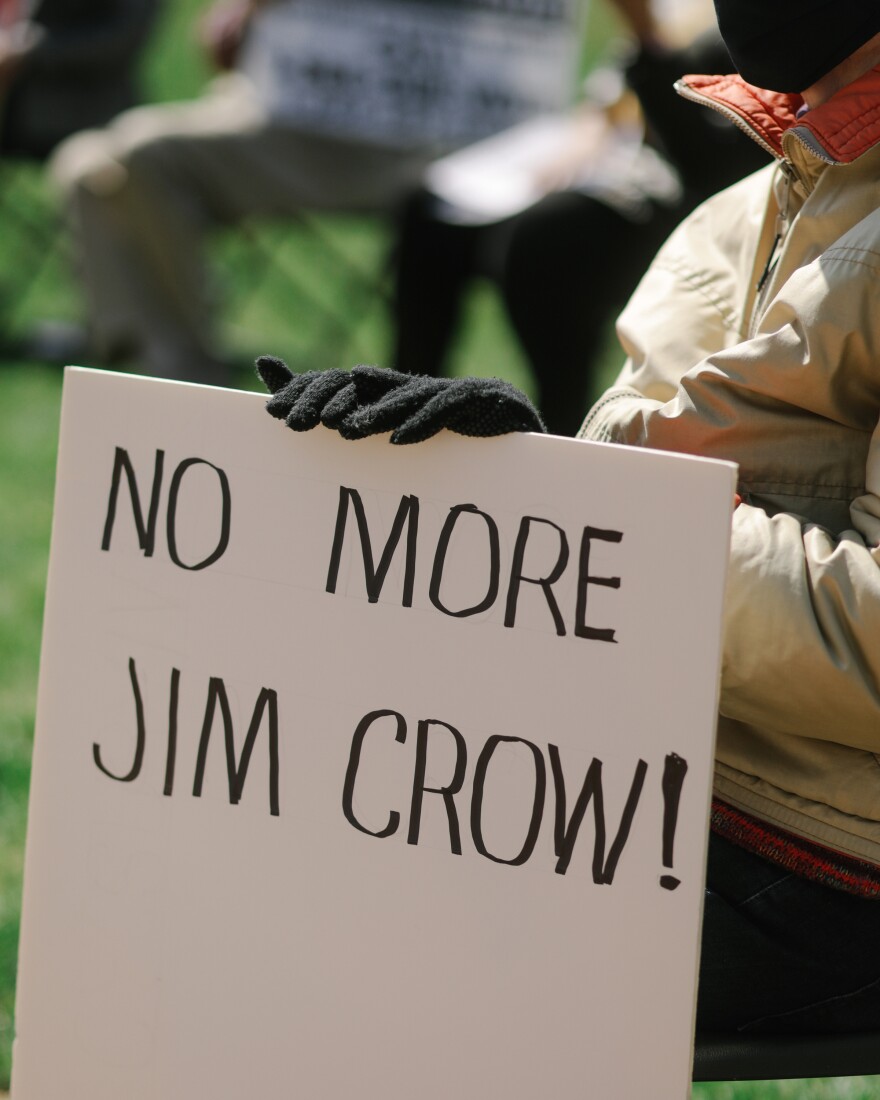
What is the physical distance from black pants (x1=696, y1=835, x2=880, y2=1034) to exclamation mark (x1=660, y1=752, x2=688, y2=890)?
158mm

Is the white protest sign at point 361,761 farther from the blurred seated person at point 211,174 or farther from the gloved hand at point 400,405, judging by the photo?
the blurred seated person at point 211,174

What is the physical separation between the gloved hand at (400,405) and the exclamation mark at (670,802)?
0.29 metres

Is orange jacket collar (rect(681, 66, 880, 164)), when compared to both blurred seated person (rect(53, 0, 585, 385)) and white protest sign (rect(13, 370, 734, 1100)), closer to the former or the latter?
→ white protest sign (rect(13, 370, 734, 1100))

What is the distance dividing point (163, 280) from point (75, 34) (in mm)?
1066

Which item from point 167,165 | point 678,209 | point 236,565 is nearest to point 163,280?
point 167,165

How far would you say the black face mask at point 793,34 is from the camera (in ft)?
3.88

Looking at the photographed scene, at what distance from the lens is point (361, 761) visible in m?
1.17

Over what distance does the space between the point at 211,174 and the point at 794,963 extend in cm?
376

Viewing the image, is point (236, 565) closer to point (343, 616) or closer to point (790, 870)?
point (343, 616)

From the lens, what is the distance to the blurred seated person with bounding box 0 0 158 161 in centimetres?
500

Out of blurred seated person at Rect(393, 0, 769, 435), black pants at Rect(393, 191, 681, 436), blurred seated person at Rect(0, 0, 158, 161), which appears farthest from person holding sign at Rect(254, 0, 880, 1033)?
blurred seated person at Rect(0, 0, 158, 161)

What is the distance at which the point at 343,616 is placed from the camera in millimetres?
1173

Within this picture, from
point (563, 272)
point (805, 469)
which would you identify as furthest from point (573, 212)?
point (805, 469)

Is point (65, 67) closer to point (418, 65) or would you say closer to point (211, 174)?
point (211, 174)
